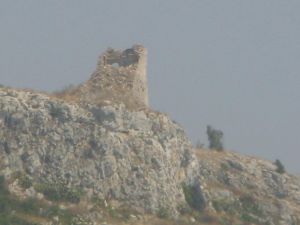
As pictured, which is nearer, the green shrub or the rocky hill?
the rocky hill

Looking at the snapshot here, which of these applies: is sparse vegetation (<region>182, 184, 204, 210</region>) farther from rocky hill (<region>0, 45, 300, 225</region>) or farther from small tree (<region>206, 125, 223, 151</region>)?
small tree (<region>206, 125, 223, 151</region>)

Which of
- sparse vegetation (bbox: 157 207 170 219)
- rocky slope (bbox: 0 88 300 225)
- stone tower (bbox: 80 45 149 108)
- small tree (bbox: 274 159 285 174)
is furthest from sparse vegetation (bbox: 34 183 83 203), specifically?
small tree (bbox: 274 159 285 174)

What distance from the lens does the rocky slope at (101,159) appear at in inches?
3637

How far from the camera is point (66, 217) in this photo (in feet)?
288

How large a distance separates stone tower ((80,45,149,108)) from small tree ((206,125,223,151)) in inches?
1011

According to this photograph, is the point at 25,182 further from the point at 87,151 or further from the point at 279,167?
the point at 279,167

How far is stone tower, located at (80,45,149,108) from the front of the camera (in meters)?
102

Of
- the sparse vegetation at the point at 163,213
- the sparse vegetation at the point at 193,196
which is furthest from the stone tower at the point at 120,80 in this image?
the sparse vegetation at the point at 163,213

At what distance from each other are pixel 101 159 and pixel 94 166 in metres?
1.21

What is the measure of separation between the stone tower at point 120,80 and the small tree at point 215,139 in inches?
1011

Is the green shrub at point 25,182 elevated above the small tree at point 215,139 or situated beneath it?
situated beneath

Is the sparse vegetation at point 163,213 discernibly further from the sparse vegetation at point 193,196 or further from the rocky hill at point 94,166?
the sparse vegetation at point 193,196

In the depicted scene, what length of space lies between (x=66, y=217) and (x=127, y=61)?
90.1 ft

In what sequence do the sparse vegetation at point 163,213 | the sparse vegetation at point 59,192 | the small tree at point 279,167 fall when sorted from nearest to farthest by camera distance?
the sparse vegetation at point 59,192 → the sparse vegetation at point 163,213 → the small tree at point 279,167
